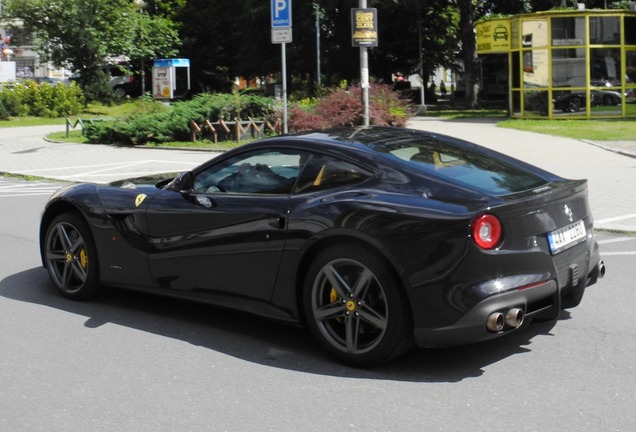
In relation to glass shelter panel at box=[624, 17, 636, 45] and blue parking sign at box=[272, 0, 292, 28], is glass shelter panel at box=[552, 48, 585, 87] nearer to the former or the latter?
glass shelter panel at box=[624, 17, 636, 45]

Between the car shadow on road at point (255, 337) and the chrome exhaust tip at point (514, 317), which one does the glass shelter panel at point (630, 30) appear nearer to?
the car shadow on road at point (255, 337)

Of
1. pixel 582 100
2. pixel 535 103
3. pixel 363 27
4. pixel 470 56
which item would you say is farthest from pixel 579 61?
pixel 470 56

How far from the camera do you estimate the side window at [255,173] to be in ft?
19.8

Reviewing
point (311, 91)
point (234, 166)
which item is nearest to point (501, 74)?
point (311, 91)

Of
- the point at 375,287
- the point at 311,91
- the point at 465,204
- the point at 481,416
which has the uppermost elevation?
the point at 311,91

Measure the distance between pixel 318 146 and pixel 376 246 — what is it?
3.13 ft

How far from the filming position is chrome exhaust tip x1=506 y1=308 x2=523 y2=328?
5.20m

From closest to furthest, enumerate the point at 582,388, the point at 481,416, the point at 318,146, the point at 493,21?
the point at 481,416 < the point at 582,388 < the point at 318,146 < the point at 493,21

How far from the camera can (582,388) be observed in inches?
201

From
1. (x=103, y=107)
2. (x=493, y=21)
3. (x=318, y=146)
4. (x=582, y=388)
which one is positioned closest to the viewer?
(x=582, y=388)

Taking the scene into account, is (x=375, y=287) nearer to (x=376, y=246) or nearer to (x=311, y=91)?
(x=376, y=246)

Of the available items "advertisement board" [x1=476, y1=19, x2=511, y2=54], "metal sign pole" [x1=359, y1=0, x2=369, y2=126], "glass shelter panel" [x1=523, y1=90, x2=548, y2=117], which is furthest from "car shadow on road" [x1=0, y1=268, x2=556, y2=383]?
"advertisement board" [x1=476, y1=19, x2=511, y2=54]

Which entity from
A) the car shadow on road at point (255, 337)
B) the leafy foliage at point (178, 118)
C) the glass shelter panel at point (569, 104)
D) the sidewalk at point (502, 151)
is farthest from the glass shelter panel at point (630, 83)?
the car shadow on road at point (255, 337)

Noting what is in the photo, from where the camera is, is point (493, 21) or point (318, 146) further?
point (493, 21)
